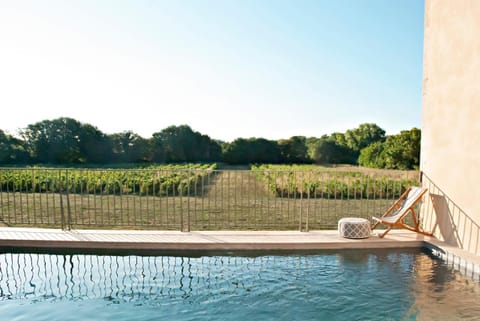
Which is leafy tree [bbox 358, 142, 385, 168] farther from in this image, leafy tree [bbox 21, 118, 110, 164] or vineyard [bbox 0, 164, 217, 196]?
leafy tree [bbox 21, 118, 110, 164]

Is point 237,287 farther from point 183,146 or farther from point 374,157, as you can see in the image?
point 183,146

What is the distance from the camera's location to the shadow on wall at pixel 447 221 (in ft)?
15.6

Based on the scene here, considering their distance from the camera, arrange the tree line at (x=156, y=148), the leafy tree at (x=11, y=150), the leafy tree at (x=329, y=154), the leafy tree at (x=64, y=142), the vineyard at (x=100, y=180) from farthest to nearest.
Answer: the leafy tree at (x=329, y=154), the tree line at (x=156, y=148), the leafy tree at (x=64, y=142), the leafy tree at (x=11, y=150), the vineyard at (x=100, y=180)

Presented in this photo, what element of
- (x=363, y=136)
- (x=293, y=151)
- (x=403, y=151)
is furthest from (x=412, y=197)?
(x=363, y=136)

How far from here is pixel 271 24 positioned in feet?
30.8

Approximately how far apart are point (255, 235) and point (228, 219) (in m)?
1.98

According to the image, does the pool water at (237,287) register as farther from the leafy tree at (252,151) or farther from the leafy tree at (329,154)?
the leafy tree at (329,154)

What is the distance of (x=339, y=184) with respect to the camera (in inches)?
490

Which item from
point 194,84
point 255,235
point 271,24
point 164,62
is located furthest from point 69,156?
point 255,235

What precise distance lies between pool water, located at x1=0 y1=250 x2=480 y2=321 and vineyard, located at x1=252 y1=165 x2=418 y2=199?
1.33 metres

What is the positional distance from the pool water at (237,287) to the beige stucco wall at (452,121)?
2.54 ft

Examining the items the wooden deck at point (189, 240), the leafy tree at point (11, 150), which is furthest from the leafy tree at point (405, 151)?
the leafy tree at point (11, 150)

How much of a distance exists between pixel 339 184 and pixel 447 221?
23.8 feet

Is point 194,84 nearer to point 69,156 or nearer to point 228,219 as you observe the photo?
point 228,219
